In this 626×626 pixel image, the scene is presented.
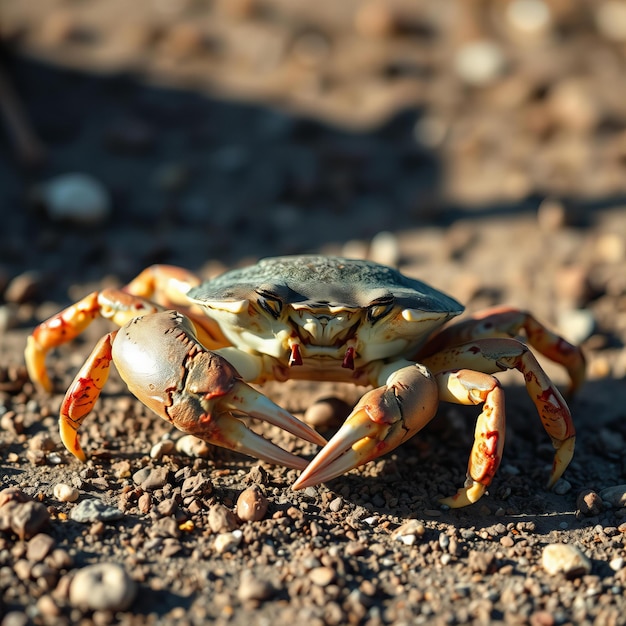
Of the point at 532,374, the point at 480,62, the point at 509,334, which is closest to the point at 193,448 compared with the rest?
the point at 532,374

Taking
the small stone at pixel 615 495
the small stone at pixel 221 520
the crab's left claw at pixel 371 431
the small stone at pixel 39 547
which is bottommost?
the small stone at pixel 615 495

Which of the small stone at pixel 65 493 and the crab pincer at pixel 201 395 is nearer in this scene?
the crab pincer at pixel 201 395

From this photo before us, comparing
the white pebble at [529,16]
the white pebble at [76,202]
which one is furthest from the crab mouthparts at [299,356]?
the white pebble at [529,16]

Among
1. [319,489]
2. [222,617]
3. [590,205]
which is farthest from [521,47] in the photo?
[222,617]

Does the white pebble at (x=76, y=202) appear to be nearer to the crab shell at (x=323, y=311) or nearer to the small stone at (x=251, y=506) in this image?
the crab shell at (x=323, y=311)

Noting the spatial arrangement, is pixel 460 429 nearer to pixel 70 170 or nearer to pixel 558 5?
pixel 70 170

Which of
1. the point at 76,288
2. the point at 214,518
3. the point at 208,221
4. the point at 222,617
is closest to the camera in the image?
the point at 222,617

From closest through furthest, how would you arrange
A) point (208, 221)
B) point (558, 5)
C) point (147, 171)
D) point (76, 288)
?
point (76, 288)
point (208, 221)
point (147, 171)
point (558, 5)

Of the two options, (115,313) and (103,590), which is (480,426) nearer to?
(103,590)
